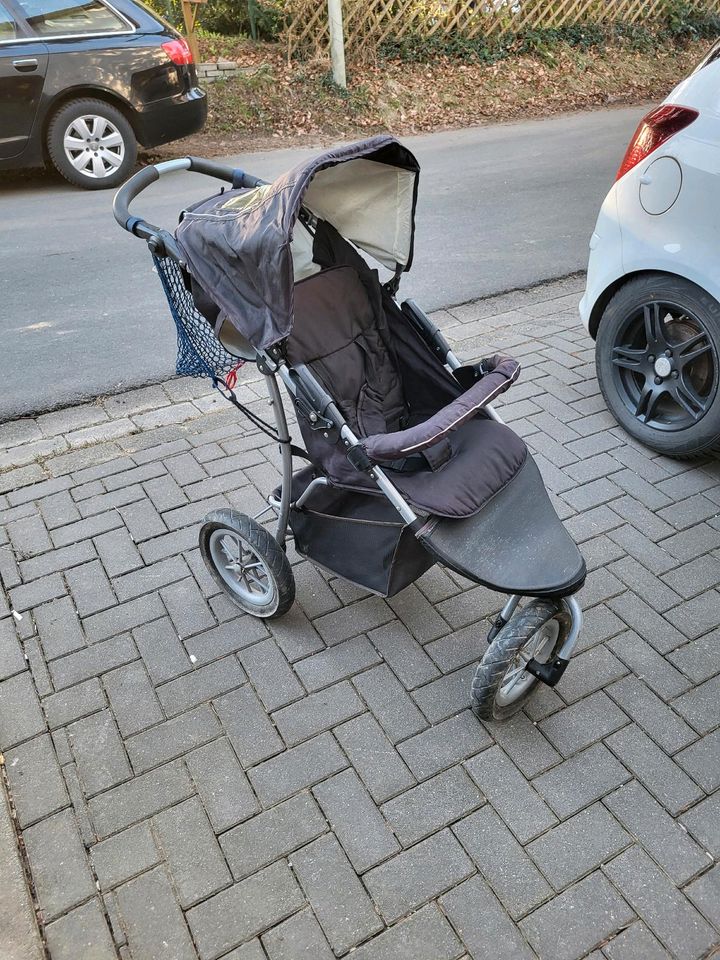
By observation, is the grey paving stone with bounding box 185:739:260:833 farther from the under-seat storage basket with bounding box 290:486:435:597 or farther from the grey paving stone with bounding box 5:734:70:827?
the under-seat storage basket with bounding box 290:486:435:597

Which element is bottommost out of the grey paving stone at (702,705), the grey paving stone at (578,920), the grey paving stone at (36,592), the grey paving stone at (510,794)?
the grey paving stone at (578,920)

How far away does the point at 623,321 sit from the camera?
410 cm

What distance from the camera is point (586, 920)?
2.24 m

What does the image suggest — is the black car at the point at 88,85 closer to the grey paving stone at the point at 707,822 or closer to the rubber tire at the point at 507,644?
the rubber tire at the point at 507,644

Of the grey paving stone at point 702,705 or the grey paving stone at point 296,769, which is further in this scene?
the grey paving stone at point 702,705

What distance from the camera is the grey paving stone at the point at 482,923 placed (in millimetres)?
2182

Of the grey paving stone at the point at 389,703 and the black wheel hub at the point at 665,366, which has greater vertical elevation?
the black wheel hub at the point at 665,366

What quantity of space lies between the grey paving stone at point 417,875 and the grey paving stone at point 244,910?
0.80 ft

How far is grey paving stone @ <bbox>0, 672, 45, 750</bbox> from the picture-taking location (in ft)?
9.11

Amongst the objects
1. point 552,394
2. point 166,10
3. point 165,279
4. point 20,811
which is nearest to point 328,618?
point 20,811

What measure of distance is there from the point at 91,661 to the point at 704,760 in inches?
90.8

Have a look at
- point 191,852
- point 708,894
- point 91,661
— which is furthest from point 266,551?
point 708,894

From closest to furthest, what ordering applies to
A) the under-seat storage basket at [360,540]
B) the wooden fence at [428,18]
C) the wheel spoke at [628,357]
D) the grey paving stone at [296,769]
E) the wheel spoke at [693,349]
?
the grey paving stone at [296,769] → the under-seat storage basket at [360,540] → the wheel spoke at [693,349] → the wheel spoke at [628,357] → the wooden fence at [428,18]

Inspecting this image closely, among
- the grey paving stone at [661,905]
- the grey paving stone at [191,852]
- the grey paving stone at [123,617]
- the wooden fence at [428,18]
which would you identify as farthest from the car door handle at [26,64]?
the grey paving stone at [661,905]
